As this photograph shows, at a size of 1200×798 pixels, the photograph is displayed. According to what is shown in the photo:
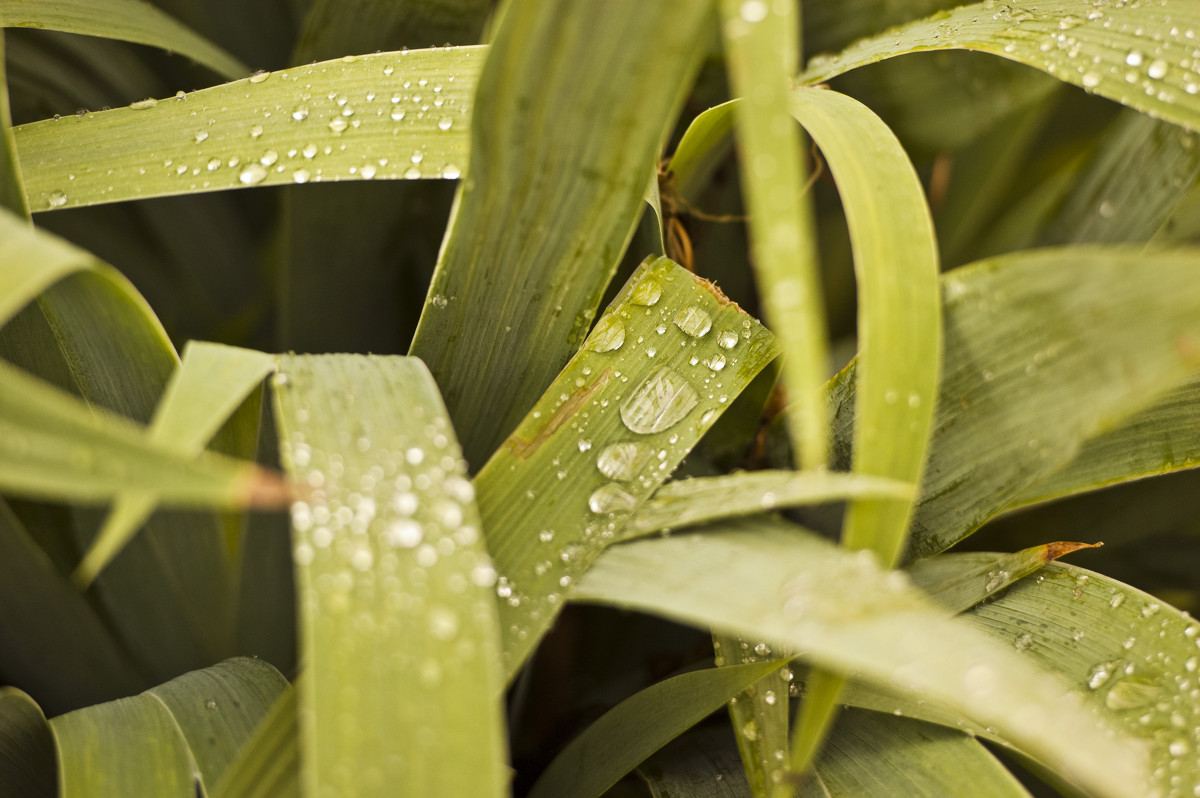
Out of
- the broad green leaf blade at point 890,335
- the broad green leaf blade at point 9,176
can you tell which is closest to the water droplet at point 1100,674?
the broad green leaf blade at point 890,335

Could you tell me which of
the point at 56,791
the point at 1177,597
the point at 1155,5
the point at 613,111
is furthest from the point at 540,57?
the point at 1177,597

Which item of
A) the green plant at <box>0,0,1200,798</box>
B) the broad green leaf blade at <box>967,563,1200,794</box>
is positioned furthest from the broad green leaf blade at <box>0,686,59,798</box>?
the broad green leaf blade at <box>967,563,1200,794</box>

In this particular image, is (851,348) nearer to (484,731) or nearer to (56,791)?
(484,731)

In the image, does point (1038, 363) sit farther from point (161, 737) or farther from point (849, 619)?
point (161, 737)

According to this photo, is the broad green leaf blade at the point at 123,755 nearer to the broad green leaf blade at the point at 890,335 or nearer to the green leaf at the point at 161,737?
the green leaf at the point at 161,737

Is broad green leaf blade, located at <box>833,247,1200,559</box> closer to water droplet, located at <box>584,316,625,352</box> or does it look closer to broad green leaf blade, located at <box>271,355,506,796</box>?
water droplet, located at <box>584,316,625,352</box>

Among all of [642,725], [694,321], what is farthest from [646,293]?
[642,725]

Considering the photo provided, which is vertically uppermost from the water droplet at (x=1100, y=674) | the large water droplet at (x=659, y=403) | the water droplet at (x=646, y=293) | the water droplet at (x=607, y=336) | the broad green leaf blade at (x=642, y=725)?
the water droplet at (x=646, y=293)
